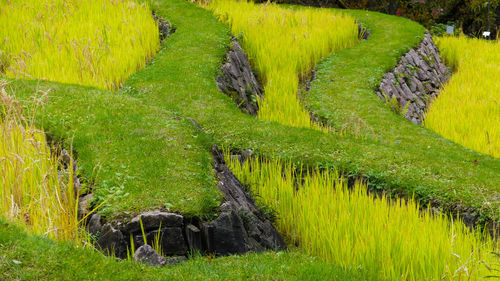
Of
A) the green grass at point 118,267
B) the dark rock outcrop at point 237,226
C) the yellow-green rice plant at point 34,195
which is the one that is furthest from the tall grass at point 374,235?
the yellow-green rice plant at point 34,195

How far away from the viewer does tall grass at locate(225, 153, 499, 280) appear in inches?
188

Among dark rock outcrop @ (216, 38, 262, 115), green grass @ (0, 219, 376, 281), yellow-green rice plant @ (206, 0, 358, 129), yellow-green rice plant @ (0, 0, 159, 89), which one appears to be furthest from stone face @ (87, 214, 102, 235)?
dark rock outcrop @ (216, 38, 262, 115)

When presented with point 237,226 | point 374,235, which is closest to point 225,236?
point 237,226

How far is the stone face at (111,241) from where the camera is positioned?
4770mm

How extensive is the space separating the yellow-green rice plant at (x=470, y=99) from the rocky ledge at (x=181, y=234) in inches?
227

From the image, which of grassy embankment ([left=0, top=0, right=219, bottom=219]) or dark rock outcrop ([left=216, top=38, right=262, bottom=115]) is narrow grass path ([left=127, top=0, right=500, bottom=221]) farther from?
grassy embankment ([left=0, top=0, right=219, bottom=219])

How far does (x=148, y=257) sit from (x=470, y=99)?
421 inches

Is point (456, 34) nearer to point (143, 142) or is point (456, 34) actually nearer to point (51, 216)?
point (143, 142)

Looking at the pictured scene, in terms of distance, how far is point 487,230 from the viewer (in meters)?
6.17

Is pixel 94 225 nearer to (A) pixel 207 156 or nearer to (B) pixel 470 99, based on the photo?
(A) pixel 207 156

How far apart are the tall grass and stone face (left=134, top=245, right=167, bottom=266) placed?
1.56 meters

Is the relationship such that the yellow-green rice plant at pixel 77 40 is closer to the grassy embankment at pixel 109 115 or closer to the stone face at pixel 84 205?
the grassy embankment at pixel 109 115

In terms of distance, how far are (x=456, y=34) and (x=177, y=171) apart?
17.5 meters

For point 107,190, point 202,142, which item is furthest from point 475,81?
point 107,190
